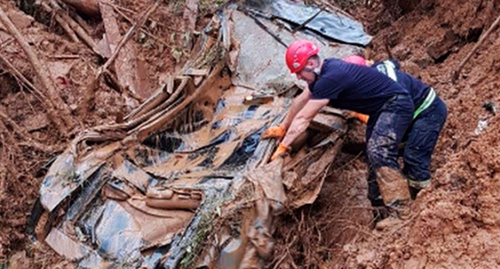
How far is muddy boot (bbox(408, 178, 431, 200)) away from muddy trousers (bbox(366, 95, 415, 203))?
0.73ft

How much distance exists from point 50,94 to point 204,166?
2.88 m

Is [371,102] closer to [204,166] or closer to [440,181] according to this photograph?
[440,181]

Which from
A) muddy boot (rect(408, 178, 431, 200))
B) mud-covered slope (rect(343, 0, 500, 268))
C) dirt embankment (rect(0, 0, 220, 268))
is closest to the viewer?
mud-covered slope (rect(343, 0, 500, 268))

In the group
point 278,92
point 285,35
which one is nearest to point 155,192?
point 278,92

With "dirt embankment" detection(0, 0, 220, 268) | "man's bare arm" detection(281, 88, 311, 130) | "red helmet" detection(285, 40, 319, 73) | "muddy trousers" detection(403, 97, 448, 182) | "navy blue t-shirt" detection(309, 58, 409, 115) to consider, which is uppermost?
"red helmet" detection(285, 40, 319, 73)

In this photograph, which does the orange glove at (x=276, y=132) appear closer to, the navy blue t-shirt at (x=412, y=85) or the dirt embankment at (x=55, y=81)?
the navy blue t-shirt at (x=412, y=85)

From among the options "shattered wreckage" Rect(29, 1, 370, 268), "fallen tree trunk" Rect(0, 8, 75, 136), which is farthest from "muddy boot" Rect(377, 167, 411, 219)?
"fallen tree trunk" Rect(0, 8, 75, 136)

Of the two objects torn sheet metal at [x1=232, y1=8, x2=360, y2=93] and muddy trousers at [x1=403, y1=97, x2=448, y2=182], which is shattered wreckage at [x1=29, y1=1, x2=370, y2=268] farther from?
muddy trousers at [x1=403, y1=97, x2=448, y2=182]

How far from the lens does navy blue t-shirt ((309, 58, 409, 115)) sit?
4496 mm

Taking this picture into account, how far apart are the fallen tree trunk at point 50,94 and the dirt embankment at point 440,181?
11.4ft

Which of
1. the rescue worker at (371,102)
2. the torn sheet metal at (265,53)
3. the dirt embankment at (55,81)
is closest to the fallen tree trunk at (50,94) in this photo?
the dirt embankment at (55,81)

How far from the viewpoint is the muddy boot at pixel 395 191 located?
14.8ft

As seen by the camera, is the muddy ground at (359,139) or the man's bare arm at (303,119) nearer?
the muddy ground at (359,139)

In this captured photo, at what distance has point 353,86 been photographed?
4.56 m
